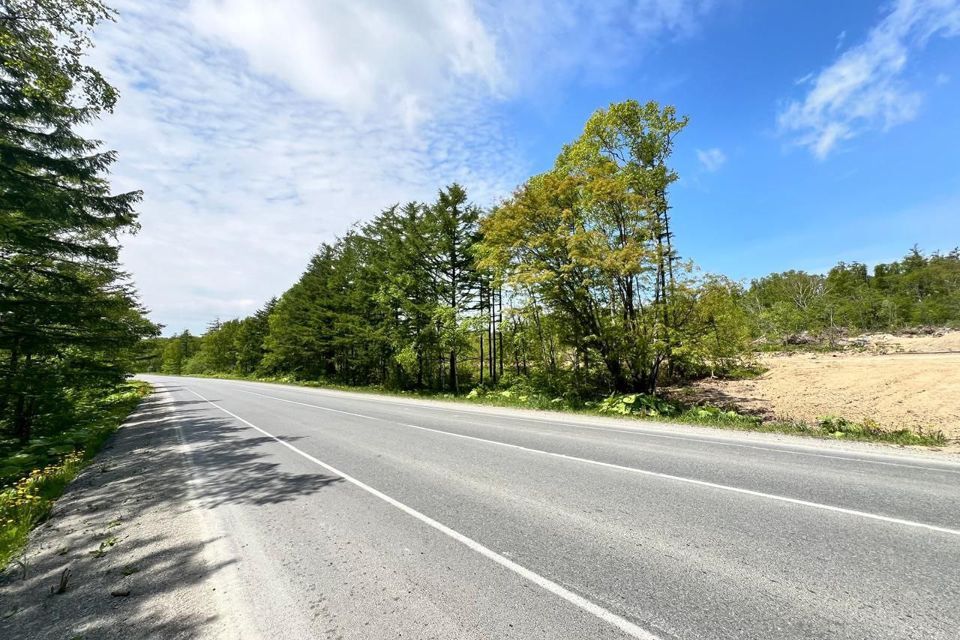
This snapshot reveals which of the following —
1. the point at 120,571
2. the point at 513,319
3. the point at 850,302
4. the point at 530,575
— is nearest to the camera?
the point at 530,575

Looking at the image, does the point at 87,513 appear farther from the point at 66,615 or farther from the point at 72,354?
the point at 72,354

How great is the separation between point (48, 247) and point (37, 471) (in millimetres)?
5123

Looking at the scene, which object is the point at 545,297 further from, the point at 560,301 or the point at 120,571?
the point at 120,571

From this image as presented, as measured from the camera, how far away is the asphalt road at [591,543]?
2.90 meters

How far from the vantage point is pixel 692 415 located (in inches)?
524

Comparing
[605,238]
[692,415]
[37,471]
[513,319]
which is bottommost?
[692,415]

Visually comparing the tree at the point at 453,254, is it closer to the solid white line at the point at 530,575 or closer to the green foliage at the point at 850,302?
the solid white line at the point at 530,575

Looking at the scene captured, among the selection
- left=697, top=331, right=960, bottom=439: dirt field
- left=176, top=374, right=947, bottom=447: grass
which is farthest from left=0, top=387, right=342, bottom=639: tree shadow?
left=697, top=331, right=960, bottom=439: dirt field

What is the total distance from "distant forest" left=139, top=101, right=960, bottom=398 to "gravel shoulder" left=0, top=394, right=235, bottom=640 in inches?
542

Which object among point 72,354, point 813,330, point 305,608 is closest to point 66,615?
point 305,608

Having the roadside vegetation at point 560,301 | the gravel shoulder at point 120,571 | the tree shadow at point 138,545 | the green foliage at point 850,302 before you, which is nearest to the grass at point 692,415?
the roadside vegetation at point 560,301

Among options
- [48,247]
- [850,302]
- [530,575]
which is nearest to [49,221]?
[48,247]

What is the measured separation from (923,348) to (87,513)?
47.1 m

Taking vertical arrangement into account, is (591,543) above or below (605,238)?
below
